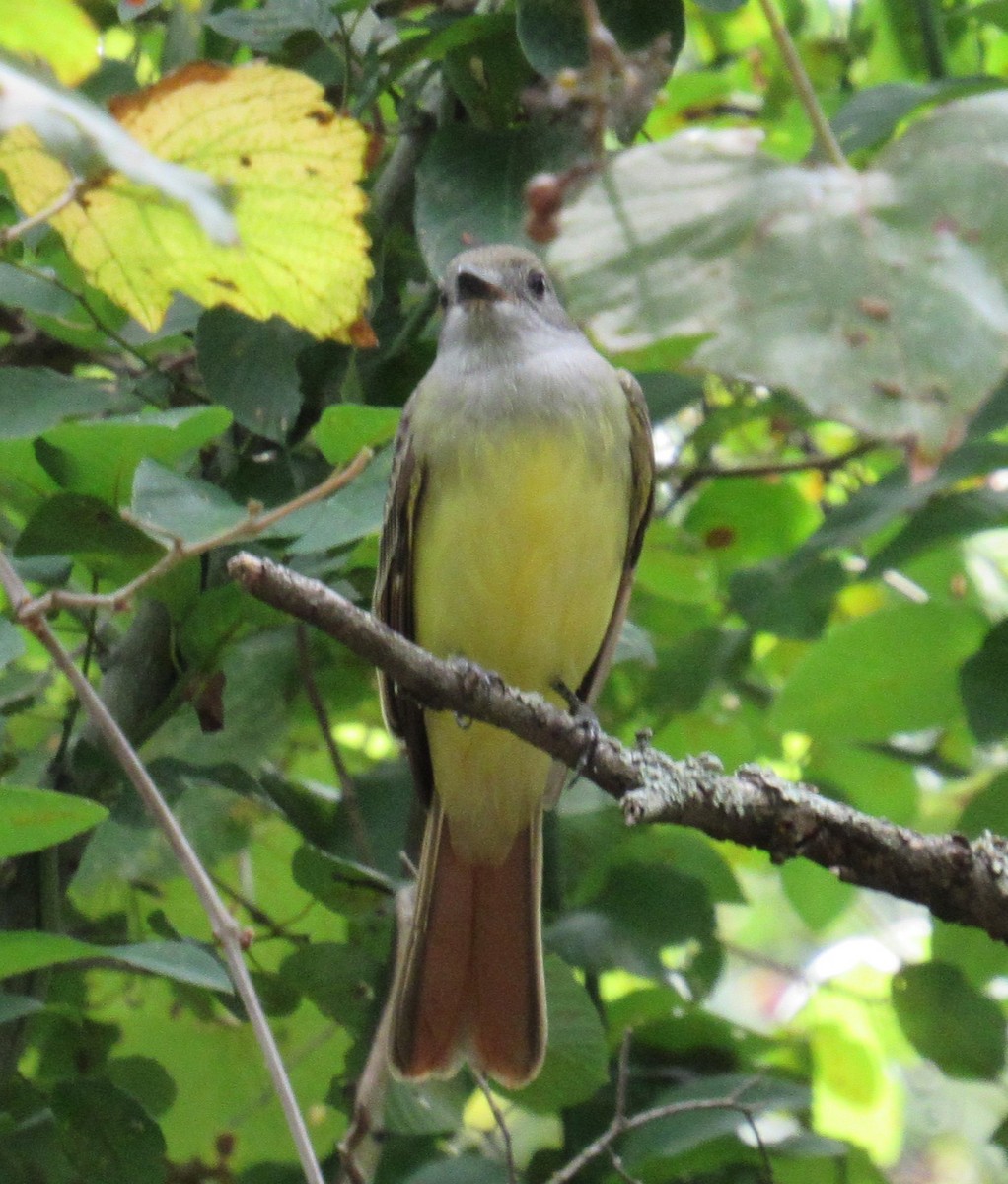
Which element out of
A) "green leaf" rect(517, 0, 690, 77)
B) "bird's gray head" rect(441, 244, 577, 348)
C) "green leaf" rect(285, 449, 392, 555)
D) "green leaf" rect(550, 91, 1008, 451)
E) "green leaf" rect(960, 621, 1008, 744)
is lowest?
"green leaf" rect(960, 621, 1008, 744)

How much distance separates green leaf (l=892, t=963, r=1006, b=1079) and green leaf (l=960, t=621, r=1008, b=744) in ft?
1.63

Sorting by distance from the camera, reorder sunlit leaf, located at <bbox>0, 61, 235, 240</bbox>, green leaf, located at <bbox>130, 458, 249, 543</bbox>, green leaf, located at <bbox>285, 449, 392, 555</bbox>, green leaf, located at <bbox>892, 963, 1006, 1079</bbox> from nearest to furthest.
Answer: sunlit leaf, located at <bbox>0, 61, 235, 240</bbox> → green leaf, located at <bbox>130, 458, 249, 543</bbox> → green leaf, located at <bbox>285, 449, 392, 555</bbox> → green leaf, located at <bbox>892, 963, 1006, 1079</bbox>

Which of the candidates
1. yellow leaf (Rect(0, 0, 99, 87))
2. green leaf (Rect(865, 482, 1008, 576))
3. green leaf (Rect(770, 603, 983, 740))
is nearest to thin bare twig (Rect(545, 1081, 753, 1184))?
green leaf (Rect(770, 603, 983, 740))

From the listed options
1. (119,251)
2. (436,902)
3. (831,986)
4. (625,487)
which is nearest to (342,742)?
(436,902)

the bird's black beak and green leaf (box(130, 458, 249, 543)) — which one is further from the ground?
green leaf (box(130, 458, 249, 543))

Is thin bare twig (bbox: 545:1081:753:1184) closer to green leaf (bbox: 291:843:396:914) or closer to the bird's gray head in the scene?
green leaf (bbox: 291:843:396:914)

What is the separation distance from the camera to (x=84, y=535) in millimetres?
2234

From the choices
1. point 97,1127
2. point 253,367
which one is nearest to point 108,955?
point 97,1127

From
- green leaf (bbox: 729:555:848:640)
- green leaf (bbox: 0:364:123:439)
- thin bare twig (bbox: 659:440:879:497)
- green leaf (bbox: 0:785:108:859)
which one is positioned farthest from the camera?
thin bare twig (bbox: 659:440:879:497)

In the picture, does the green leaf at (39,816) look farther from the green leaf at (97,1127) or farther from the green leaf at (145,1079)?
the green leaf at (145,1079)

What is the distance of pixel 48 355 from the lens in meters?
3.22

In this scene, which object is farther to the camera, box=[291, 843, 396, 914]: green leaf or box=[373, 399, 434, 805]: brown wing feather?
box=[373, 399, 434, 805]: brown wing feather

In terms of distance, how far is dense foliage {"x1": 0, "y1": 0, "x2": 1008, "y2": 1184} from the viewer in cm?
153

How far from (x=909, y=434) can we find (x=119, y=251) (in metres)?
0.85
